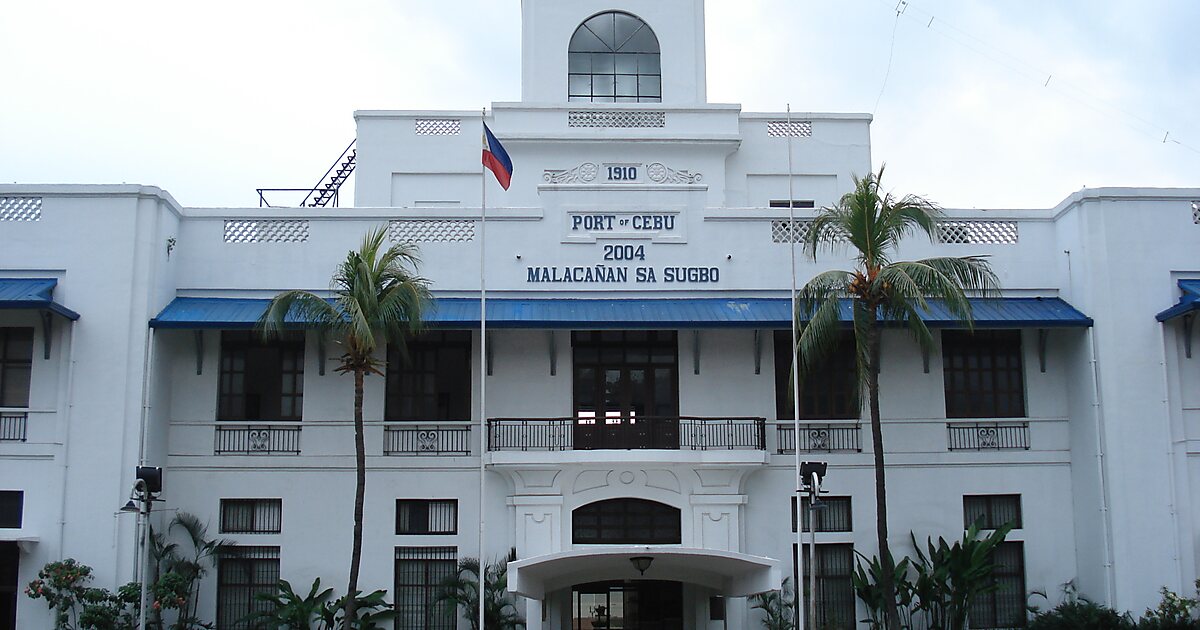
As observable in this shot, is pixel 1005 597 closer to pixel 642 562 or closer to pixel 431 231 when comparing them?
pixel 642 562

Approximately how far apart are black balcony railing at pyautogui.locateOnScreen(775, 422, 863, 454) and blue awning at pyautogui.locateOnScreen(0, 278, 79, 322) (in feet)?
45.0

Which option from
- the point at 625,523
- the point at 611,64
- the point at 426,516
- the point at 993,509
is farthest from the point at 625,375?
the point at 611,64

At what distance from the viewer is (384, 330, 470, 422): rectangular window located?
2309cm

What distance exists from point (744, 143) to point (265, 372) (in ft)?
42.9

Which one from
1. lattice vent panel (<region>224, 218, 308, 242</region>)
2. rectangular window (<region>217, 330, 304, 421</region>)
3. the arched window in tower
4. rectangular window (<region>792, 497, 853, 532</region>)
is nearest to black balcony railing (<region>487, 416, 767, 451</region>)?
rectangular window (<region>792, 497, 853, 532</region>)

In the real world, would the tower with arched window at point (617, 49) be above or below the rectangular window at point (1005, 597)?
above

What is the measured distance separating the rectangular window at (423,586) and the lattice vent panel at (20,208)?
31.2ft

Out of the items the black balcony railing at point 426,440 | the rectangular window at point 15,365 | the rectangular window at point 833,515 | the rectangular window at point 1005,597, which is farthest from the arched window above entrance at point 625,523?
the rectangular window at point 15,365

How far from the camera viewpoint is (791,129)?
29.2 m

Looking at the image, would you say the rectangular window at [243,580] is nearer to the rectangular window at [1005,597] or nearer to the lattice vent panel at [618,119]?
the lattice vent panel at [618,119]

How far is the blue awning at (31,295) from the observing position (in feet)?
67.8

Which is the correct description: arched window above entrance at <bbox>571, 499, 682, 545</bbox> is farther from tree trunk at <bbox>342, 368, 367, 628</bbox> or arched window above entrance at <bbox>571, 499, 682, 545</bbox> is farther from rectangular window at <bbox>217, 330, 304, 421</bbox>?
rectangular window at <bbox>217, 330, 304, 421</bbox>

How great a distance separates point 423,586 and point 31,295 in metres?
9.00

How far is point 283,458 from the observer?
22.6 metres
